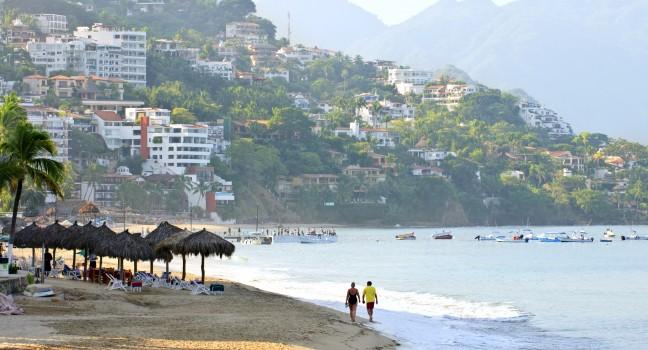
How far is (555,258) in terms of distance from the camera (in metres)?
84.5

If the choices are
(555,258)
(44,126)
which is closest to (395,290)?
(555,258)

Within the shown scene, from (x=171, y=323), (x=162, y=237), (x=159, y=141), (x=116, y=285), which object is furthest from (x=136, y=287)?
(x=159, y=141)

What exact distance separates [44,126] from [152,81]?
1734 inches

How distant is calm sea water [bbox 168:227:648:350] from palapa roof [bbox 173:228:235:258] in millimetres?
4204

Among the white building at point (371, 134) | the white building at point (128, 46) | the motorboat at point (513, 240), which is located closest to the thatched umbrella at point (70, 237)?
the motorboat at point (513, 240)

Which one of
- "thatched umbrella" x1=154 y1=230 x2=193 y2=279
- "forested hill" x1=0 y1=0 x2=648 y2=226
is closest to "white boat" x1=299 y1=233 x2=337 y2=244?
"forested hill" x1=0 y1=0 x2=648 y2=226

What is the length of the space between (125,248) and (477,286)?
857 inches

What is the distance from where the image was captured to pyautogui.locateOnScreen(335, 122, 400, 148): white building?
16412 centimetres

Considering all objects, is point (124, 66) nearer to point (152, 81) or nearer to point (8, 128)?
point (152, 81)

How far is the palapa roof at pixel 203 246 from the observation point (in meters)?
36.4

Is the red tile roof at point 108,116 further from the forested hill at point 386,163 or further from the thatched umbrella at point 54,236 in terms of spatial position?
the thatched umbrella at point 54,236

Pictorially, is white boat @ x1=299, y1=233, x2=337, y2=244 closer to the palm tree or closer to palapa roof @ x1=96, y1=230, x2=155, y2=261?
palapa roof @ x1=96, y1=230, x2=155, y2=261

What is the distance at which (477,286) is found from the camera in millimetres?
54375

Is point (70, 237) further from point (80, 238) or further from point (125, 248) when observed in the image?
point (125, 248)
